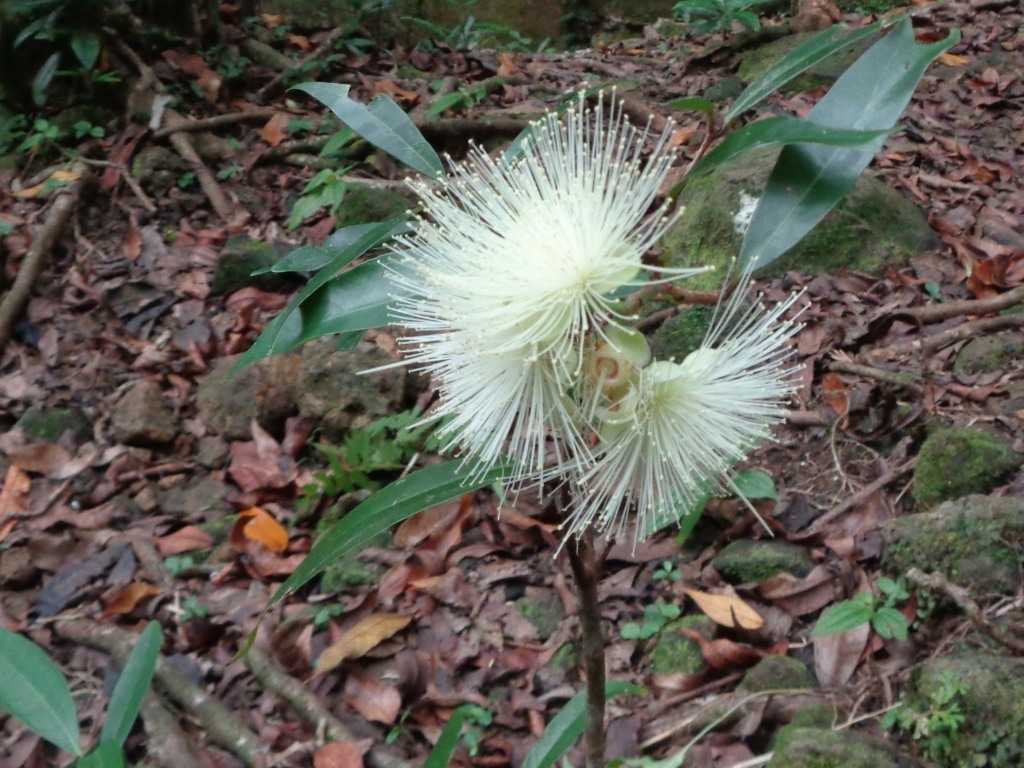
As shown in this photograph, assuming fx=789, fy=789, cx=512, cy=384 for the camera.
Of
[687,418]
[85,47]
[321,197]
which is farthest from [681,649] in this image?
[85,47]

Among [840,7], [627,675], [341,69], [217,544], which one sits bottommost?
[217,544]

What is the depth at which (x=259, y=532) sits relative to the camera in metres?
2.53

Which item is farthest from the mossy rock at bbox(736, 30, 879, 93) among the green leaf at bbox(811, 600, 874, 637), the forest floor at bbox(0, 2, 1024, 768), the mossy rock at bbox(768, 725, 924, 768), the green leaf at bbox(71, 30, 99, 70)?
the green leaf at bbox(71, 30, 99, 70)

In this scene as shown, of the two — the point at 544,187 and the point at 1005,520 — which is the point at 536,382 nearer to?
the point at 544,187

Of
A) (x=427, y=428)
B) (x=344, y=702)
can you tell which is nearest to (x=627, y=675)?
(x=344, y=702)

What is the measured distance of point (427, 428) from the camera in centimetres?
274

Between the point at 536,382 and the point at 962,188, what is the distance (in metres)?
3.02

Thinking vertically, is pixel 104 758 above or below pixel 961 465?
below

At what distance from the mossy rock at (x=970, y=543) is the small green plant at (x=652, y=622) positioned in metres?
0.54

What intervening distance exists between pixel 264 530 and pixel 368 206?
174cm

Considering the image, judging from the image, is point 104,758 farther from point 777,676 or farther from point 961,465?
point 961,465

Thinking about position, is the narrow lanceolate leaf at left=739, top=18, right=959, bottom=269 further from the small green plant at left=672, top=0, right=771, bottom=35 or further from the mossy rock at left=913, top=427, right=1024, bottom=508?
the small green plant at left=672, top=0, right=771, bottom=35

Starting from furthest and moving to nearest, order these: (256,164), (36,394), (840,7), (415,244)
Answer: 1. (840,7)
2. (256,164)
3. (36,394)
4. (415,244)

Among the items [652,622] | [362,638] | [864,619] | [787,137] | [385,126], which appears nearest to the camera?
[787,137]
